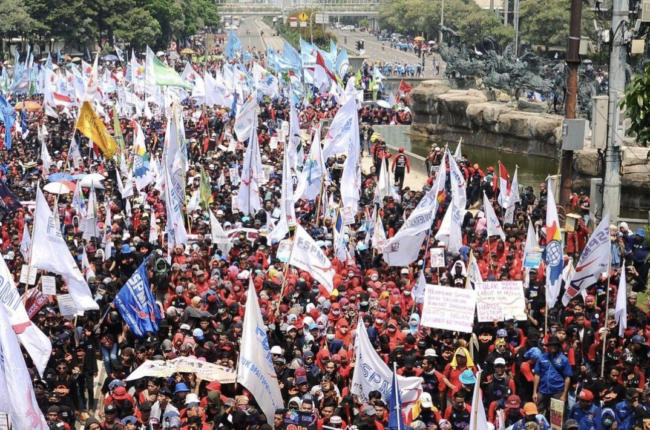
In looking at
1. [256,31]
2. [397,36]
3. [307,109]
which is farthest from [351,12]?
[307,109]

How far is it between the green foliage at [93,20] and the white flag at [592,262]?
217 ft

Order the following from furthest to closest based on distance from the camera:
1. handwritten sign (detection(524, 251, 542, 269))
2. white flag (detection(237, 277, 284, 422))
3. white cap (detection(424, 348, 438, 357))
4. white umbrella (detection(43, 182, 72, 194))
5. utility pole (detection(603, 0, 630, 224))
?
white umbrella (detection(43, 182, 72, 194)), utility pole (detection(603, 0, 630, 224)), handwritten sign (detection(524, 251, 542, 269)), white cap (detection(424, 348, 438, 357)), white flag (detection(237, 277, 284, 422))

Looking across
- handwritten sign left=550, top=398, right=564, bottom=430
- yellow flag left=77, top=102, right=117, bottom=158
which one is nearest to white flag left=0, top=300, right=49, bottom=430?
handwritten sign left=550, top=398, right=564, bottom=430

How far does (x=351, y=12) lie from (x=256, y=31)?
19.9 m

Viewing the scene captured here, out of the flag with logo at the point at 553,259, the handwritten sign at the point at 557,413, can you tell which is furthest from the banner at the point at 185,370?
the flag with logo at the point at 553,259

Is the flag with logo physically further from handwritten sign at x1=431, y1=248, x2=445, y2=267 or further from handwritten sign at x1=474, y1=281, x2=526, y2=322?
handwritten sign at x1=431, y1=248, x2=445, y2=267

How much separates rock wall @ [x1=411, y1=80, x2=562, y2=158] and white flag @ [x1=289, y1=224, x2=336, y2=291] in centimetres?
2088

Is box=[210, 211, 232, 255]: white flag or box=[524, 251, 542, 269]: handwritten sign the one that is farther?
box=[210, 211, 232, 255]: white flag

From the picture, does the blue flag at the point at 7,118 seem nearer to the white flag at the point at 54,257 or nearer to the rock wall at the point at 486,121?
the rock wall at the point at 486,121

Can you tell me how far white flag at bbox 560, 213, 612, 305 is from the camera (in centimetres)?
1424

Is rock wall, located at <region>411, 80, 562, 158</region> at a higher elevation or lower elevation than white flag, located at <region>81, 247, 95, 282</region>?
lower

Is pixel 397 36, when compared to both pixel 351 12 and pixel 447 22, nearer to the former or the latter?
pixel 447 22

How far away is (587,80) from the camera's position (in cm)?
3744

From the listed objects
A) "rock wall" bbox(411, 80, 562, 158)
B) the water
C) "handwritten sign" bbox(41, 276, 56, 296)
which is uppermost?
"handwritten sign" bbox(41, 276, 56, 296)
